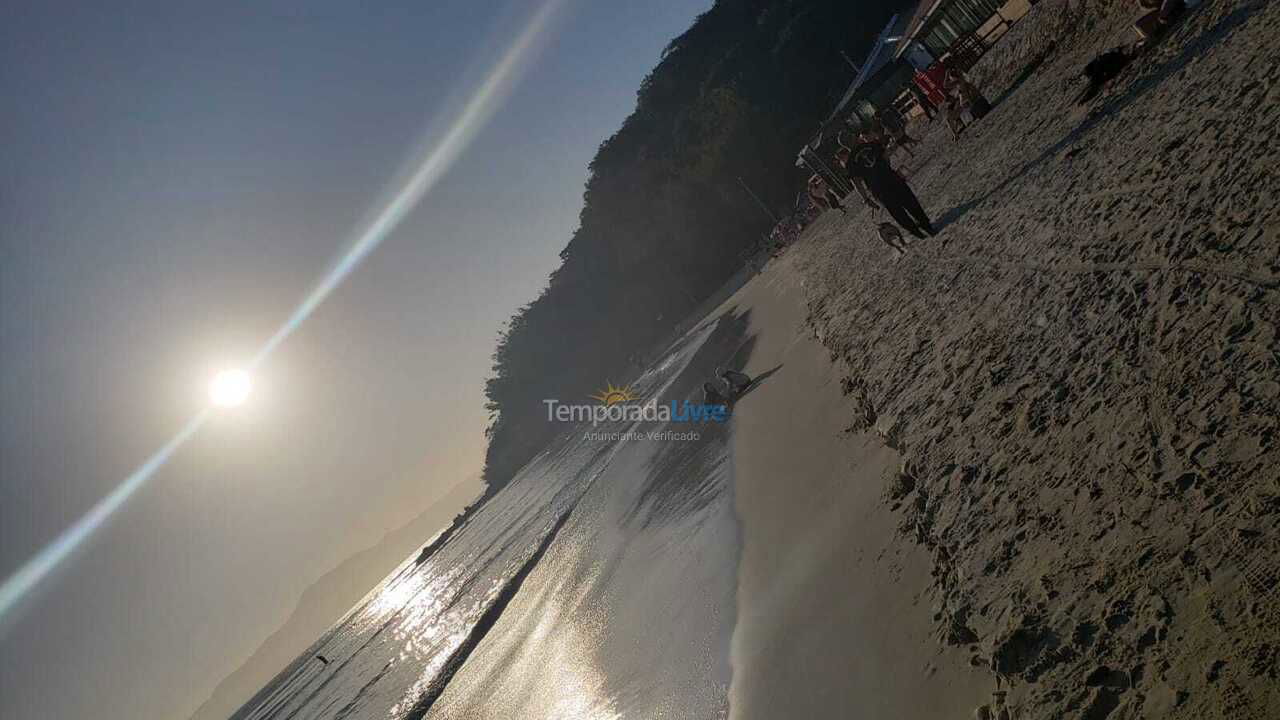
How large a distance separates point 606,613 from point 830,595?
483 centimetres

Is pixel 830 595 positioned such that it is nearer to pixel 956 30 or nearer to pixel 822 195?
pixel 822 195

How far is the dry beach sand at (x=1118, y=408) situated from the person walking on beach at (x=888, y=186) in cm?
214

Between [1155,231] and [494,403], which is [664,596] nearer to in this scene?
[1155,231]

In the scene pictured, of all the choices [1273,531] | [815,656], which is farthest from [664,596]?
[1273,531]

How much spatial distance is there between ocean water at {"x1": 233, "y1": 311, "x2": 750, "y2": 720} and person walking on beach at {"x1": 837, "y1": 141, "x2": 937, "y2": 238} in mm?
4935

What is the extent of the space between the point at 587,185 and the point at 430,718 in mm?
70746

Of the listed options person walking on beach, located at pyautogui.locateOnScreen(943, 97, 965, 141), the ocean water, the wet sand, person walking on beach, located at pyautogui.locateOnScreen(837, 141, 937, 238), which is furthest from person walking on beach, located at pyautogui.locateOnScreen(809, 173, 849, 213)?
the wet sand

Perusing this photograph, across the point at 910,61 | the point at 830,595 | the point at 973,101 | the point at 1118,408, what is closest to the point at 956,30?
the point at 910,61

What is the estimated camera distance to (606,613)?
9.29m

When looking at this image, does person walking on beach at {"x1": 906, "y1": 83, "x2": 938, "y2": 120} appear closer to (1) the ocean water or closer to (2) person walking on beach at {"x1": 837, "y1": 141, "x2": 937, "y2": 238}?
(1) the ocean water

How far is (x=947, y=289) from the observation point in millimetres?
8164

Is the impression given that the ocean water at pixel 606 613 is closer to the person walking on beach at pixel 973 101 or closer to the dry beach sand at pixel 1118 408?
the dry beach sand at pixel 1118 408

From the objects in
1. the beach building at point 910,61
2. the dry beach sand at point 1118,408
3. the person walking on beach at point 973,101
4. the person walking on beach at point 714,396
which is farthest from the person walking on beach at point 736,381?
the beach building at point 910,61

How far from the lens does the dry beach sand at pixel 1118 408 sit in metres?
2.73
